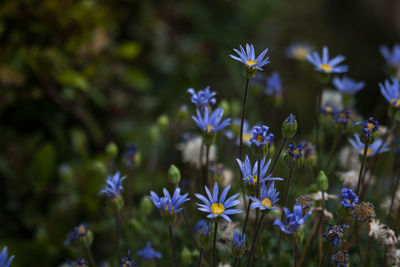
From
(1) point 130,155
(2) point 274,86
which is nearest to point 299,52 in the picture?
(2) point 274,86

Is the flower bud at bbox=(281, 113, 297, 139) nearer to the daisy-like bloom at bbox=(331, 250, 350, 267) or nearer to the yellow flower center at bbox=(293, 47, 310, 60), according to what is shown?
the daisy-like bloom at bbox=(331, 250, 350, 267)

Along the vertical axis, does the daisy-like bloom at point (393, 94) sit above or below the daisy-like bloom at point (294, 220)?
above

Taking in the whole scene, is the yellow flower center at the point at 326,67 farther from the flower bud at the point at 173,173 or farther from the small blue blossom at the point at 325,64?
the flower bud at the point at 173,173

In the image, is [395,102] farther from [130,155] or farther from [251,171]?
[130,155]

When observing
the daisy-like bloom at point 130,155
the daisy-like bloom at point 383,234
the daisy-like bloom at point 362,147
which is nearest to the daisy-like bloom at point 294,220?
the daisy-like bloom at point 383,234

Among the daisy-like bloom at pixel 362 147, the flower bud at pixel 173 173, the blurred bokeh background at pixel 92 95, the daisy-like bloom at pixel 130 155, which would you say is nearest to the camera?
the flower bud at pixel 173 173

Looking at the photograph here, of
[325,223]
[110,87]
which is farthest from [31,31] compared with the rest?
[325,223]

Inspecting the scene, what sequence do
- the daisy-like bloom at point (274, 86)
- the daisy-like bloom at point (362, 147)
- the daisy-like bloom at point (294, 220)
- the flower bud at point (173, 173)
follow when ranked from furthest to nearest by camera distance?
the daisy-like bloom at point (274, 86) < the daisy-like bloom at point (362, 147) < the flower bud at point (173, 173) < the daisy-like bloom at point (294, 220)
